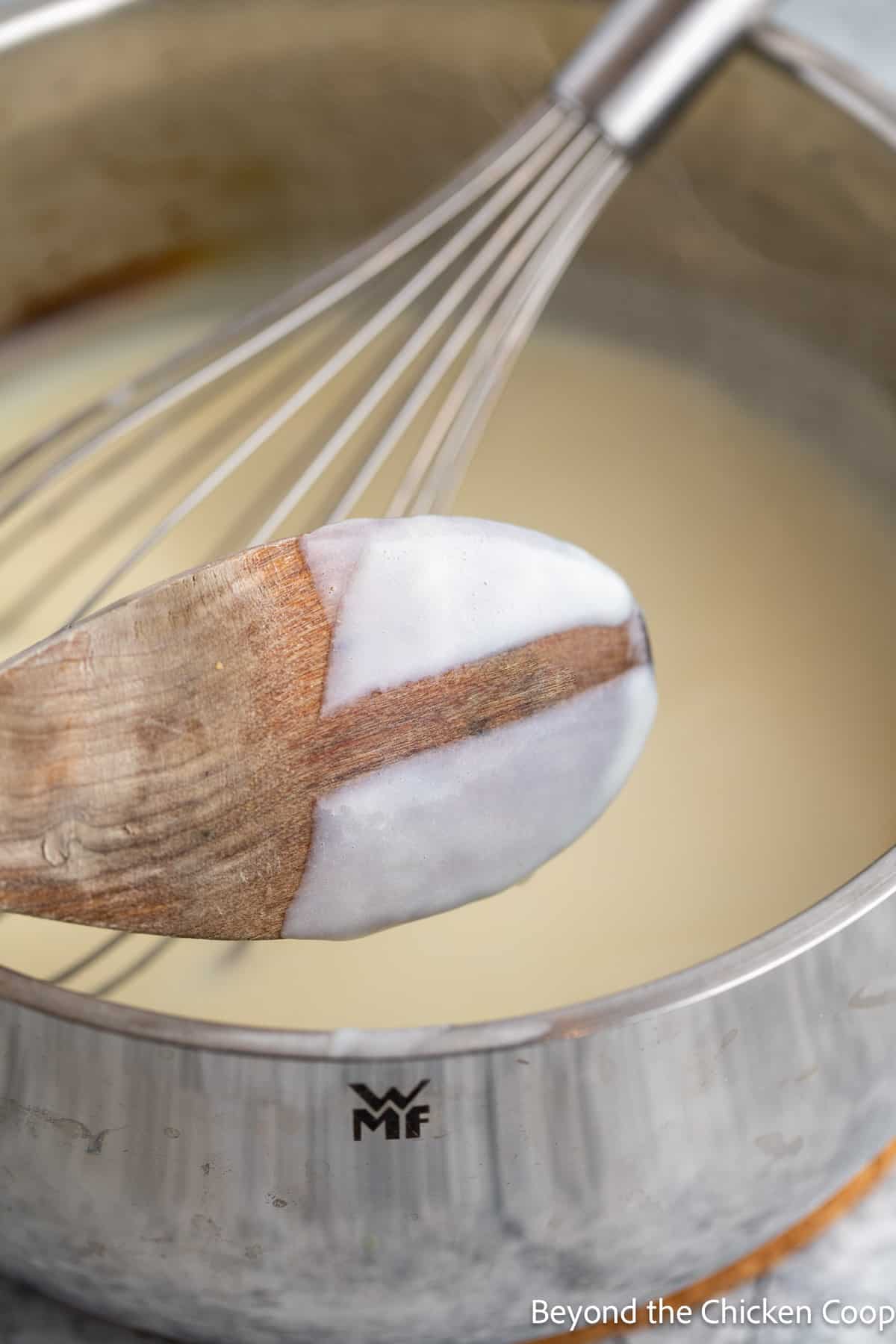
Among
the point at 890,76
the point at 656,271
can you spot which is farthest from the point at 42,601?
the point at 890,76

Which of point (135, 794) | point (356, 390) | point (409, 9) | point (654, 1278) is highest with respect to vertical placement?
point (409, 9)

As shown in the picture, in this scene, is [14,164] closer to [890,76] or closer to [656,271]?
[656,271]

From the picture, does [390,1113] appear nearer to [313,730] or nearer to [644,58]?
[313,730]

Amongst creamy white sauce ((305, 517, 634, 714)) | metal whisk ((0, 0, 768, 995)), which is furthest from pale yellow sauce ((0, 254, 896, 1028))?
creamy white sauce ((305, 517, 634, 714))

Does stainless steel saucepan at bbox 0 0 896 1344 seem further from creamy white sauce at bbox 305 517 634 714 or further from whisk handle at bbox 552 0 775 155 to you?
whisk handle at bbox 552 0 775 155

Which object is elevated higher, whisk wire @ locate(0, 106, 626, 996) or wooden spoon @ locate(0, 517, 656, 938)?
whisk wire @ locate(0, 106, 626, 996)

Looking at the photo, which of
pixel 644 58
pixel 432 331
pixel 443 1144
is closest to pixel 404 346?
pixel 432 331
